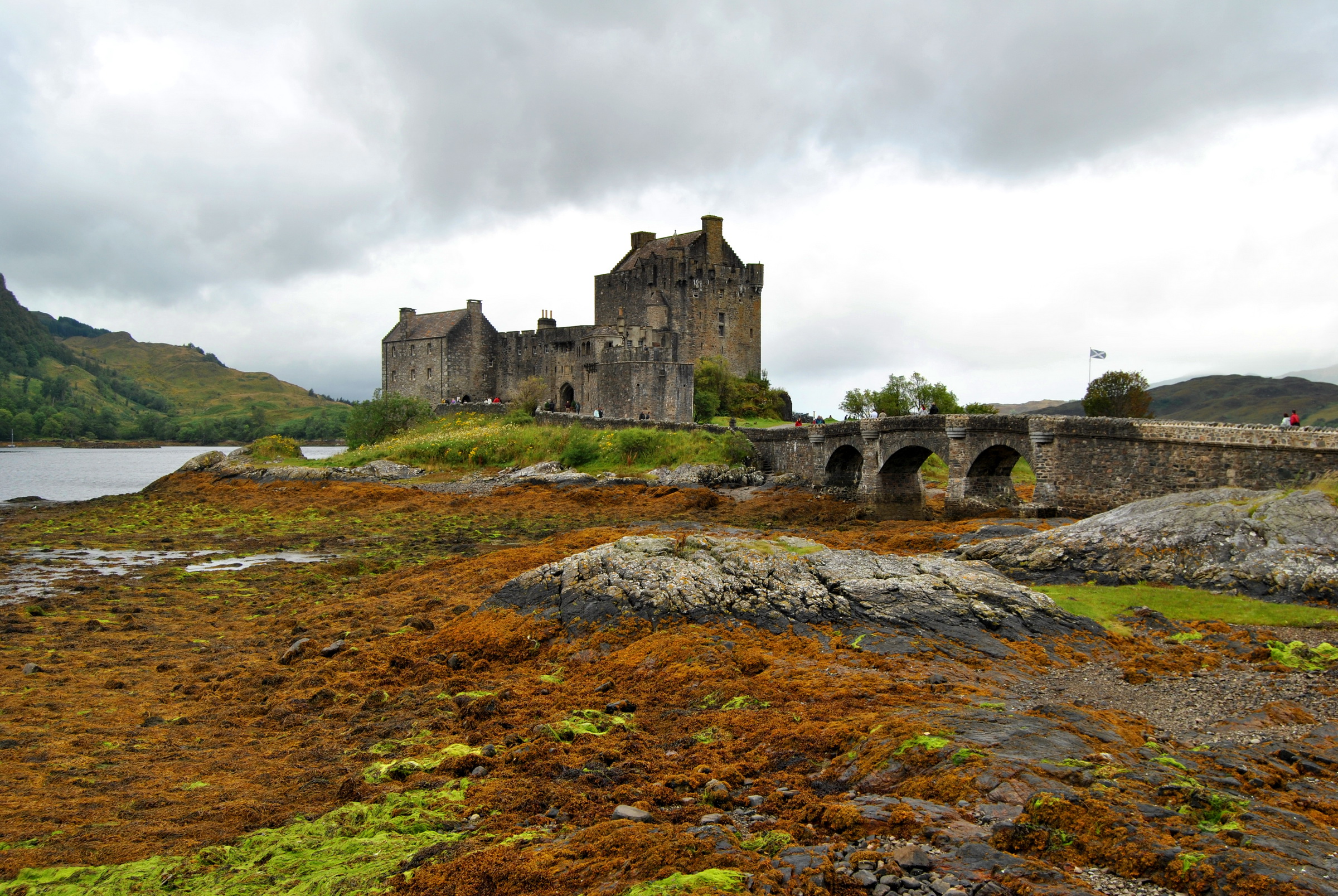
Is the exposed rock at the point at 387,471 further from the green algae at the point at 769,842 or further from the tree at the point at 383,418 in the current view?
Answer: the green algae at the point at 769,842

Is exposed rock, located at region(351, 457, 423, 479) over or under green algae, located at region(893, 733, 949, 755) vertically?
over

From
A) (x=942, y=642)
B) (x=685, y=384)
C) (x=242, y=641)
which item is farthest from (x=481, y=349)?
(x=942, y=642)

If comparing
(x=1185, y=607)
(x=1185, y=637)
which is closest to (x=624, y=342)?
(x=1185, y=607)

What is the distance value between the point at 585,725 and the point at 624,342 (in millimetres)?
43983

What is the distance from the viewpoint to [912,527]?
24.9m

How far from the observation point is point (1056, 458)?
24.7 m

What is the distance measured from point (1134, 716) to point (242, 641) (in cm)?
1360

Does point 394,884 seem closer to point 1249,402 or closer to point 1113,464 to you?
point 1113,464

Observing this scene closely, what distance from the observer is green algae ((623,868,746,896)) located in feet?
17.3

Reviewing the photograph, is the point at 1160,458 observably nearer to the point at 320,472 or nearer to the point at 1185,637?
the point at 1185,637

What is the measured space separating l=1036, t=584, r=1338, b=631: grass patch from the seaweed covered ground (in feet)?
1.97

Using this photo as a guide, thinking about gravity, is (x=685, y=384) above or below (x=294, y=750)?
above

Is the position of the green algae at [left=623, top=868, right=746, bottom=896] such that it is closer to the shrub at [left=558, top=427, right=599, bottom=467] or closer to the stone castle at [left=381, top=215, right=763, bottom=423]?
the shrub at [left=558, top=427, right=599, bottom=467]

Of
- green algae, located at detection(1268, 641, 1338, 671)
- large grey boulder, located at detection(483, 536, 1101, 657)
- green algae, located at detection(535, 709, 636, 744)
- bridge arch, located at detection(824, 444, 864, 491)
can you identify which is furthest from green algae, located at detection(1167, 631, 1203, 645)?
bridge arch, located at detection(824, 444, 864, 491)
